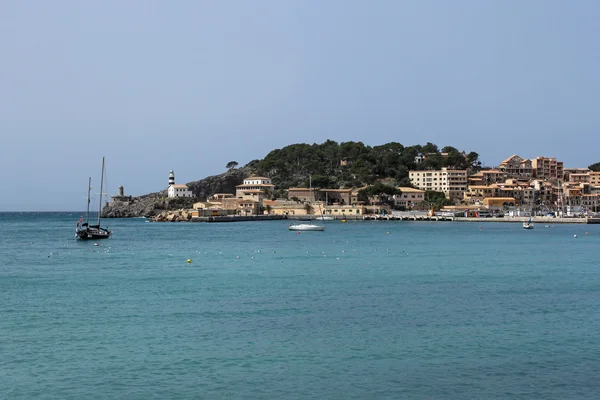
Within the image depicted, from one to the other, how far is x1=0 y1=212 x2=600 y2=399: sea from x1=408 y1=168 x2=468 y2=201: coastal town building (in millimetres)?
100043

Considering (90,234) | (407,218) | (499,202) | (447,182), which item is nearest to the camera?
(90,234)

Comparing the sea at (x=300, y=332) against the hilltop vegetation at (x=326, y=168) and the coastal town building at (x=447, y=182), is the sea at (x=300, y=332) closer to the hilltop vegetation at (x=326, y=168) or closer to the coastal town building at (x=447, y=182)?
the coastal town building at (x=447, y=182)

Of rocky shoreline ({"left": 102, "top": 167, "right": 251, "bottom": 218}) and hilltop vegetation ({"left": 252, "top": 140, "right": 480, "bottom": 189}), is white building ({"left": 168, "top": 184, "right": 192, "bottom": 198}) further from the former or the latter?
hilltop vegetation ({"left": 252, "top": 140, "right": 480, "bottom": 189})

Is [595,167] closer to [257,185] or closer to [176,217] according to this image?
[257,185]

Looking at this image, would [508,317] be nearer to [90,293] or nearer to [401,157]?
[90,293]

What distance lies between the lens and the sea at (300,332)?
14227 millimetres

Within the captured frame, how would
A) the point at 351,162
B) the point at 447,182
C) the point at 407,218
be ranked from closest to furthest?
the point at 407,218, the point at 447,182, the point at 351,162

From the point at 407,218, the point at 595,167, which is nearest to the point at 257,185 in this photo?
the point at 407,218

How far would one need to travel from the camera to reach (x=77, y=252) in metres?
47.3

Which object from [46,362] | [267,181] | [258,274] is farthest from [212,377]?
[267,181]

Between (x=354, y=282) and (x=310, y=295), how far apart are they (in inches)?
171

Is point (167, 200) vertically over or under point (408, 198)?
under

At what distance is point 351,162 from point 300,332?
137892mm

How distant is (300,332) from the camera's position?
18.7m
